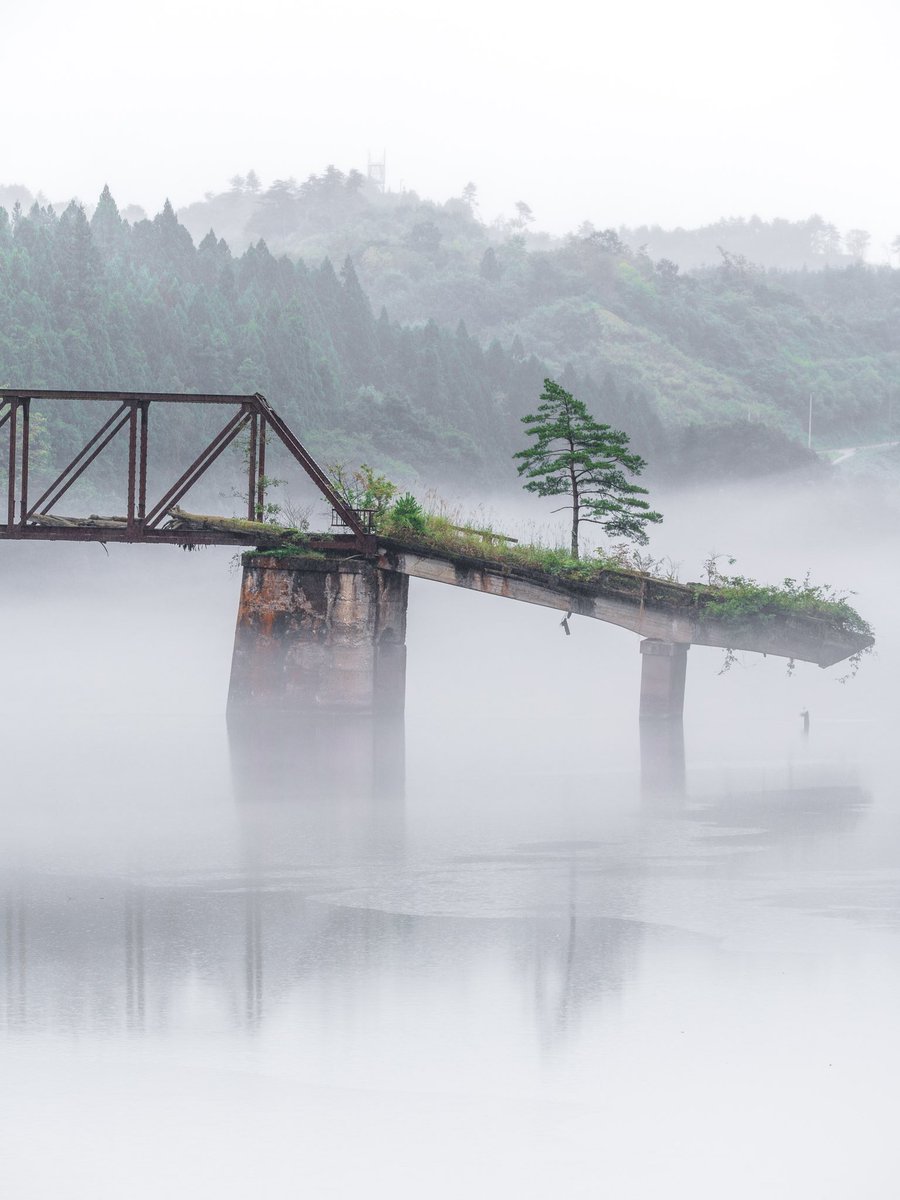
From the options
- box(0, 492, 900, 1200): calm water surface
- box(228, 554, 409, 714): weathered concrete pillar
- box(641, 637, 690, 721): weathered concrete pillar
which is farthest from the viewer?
box(641, 637, 690, 721): weathered concrete pillar

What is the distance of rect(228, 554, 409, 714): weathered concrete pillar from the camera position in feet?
134

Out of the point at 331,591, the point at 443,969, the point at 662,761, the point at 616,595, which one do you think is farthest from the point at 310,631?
the point at 443,969

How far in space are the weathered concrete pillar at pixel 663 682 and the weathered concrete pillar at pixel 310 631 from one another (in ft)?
23.5

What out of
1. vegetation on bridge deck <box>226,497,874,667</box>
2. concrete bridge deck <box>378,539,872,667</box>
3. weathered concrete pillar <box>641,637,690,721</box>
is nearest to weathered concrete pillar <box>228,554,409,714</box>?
vegetation on bridge deck <box>226,497,874,667</box>

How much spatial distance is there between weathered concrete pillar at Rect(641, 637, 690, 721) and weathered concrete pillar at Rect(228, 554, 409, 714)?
23.5 ft

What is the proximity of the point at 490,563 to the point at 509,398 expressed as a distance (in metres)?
116

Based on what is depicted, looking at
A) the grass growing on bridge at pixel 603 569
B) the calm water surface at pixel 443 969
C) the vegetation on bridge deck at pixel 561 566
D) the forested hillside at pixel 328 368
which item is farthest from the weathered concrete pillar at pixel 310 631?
the forested hillside at pixel 328 368

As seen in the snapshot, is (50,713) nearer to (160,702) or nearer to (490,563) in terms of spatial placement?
(160,702)

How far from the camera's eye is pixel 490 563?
40688 mm

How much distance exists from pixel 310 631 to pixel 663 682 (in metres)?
9.52

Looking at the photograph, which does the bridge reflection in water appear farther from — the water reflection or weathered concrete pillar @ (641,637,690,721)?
weathered concrete pillar @ (641,637,690,721)

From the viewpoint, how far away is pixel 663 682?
44.4 meters

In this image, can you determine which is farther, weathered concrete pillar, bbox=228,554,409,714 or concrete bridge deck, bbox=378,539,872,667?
concrete bridge deck, bbox=378,539,872,667

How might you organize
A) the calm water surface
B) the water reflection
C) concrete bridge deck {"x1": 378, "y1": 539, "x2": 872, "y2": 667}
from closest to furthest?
the calm water surface
the water reflection
concrete bridge deck {"x1": 378, "y1": 539, "x2": 872, "y2": 667}
